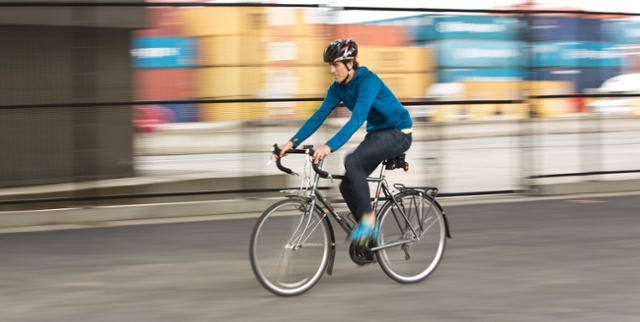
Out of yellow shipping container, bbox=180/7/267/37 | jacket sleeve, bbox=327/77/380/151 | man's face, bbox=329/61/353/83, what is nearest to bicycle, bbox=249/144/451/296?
jacket sleeve, bbox=327/77/380/151

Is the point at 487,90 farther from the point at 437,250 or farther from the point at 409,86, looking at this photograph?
the point at 437,250

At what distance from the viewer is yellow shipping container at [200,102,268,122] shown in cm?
990

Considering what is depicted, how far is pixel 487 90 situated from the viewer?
11125 mm

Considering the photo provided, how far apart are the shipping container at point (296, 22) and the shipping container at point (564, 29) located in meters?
2.94

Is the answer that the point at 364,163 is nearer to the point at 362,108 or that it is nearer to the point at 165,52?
the point at 362,108

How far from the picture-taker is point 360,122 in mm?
5641

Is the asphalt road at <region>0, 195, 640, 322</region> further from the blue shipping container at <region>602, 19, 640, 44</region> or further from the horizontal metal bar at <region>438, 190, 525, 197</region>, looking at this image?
the blue shipping container at <region>602, 19, 640, 44</region>

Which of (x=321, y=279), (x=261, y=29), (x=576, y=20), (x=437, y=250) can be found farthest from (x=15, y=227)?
(x=576, y=20)

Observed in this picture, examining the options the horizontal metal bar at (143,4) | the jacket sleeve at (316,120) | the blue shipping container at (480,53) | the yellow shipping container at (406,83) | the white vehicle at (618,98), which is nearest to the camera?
the jacket sleeve at (316,120)

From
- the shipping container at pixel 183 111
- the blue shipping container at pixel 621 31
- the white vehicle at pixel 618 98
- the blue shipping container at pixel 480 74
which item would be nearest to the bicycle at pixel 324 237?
the shipping container at pixel 183 111

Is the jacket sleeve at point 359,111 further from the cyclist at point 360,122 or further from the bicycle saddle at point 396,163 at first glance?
the bicycle saddle at point 396,163

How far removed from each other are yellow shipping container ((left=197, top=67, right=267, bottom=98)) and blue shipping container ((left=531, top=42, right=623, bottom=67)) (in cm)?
378

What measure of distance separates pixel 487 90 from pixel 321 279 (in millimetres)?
5580

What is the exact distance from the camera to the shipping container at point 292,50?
10.0 meters
